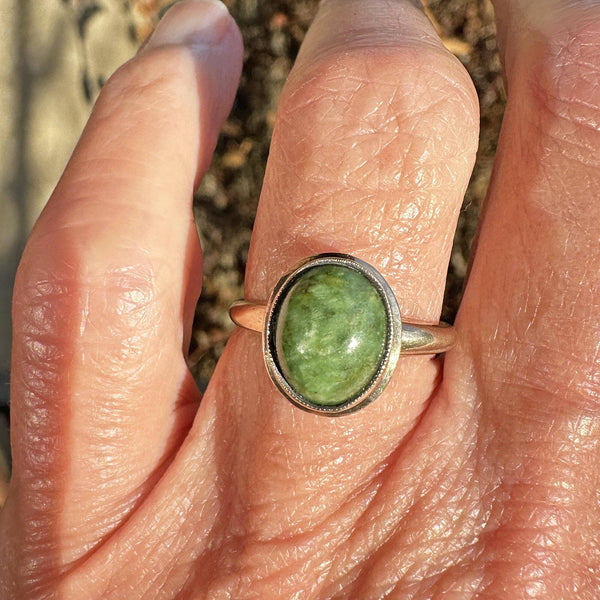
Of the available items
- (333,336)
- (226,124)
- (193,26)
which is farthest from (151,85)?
(333,336)

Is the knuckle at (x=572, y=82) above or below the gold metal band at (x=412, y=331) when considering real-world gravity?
above

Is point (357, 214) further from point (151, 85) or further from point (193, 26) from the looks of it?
point (193, 26)

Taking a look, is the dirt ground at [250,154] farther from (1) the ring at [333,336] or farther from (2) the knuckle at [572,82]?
(1) the ring at [333,336]

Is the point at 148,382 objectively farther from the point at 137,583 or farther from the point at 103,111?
the point at 103,111

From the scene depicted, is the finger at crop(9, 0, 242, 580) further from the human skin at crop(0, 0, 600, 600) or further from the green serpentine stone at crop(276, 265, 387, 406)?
the green serpentine stone at crop(276, 265, 387, 406)

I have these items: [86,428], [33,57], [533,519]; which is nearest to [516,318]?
[533,519]

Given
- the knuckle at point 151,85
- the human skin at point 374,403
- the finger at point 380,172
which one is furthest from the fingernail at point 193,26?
the finger at point 380,172
